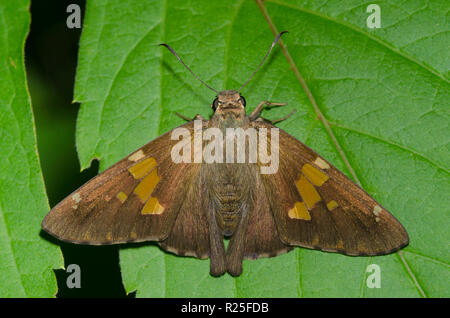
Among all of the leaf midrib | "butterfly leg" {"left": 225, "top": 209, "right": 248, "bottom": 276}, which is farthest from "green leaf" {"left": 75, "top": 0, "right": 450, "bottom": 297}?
"butterfly leg" {"left": 225, "top": 209, "right": 248, "bottom": 276}

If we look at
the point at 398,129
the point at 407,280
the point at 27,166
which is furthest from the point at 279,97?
the point at 27,166

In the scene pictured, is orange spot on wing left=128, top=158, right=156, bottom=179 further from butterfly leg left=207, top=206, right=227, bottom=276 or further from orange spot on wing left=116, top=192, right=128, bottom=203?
butterfly leg left=207, top=206, right=227, bottom=276

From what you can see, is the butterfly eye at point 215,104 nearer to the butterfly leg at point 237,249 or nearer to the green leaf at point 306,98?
the green leaf at point 306,98

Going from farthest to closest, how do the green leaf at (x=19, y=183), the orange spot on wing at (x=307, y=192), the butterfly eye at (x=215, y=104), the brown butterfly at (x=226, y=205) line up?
the butterfly eye at (x=215, y=104) < the orange spot on wing at (x=307, y=192) < the brown butterfly at (x=226, y=205) < the green leaf at (x=19, y=183)

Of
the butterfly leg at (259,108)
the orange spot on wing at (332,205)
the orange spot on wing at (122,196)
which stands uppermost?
the butterfly leg at (259,108)

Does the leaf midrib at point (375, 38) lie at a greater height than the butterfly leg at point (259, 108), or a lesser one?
greater

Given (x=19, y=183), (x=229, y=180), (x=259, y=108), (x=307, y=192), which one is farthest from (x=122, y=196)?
(x=307, y=192)

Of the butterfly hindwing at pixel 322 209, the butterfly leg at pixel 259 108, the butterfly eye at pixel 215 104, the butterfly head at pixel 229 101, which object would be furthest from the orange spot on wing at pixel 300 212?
the butterfly eye at pixel 215 104

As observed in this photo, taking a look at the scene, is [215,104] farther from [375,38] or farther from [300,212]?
[375,38]

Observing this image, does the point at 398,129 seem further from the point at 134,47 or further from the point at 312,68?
the point at 134,47
